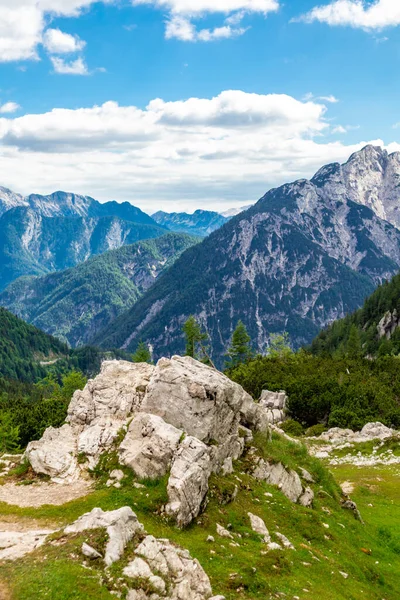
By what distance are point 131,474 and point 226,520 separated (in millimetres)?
6878

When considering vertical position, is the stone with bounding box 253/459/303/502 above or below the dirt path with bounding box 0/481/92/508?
below

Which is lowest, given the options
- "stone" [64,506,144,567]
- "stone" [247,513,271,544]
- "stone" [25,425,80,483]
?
"stone" [247,513,271,544]

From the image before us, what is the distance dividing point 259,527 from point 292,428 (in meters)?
61.7

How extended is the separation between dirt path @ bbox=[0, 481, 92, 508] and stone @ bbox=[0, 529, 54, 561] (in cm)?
416

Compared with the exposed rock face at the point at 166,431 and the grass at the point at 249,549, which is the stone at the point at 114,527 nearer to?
the grass at the point at 249,549

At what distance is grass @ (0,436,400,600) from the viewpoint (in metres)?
20.8

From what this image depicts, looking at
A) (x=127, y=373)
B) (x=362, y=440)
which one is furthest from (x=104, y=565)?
(x=362, y=440)

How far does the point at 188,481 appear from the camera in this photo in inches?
1188

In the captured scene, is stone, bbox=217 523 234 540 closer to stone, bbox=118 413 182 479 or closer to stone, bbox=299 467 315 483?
stone, bbox=118 413 182 479

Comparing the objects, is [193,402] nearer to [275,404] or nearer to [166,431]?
[166,431]

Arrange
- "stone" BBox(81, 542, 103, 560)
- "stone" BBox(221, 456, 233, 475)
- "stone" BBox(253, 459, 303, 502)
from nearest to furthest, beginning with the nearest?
"stone" BBox(81, 542, 103, 560)
"stone" BBox(221, 456, 233, 475)
"stone" BBox(253, 459, 303, 502)

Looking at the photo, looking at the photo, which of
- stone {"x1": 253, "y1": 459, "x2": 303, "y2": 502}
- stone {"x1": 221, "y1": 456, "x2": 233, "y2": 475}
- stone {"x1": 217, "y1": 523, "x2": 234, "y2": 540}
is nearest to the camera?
stone {"x1": 217, "y1": 523, "x2": 234, "y2": 540}

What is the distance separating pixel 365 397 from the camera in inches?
3784

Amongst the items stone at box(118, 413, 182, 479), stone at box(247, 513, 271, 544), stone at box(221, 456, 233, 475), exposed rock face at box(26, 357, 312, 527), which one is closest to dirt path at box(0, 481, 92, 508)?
exposed rock face at box(26, 357, 312, 527)
